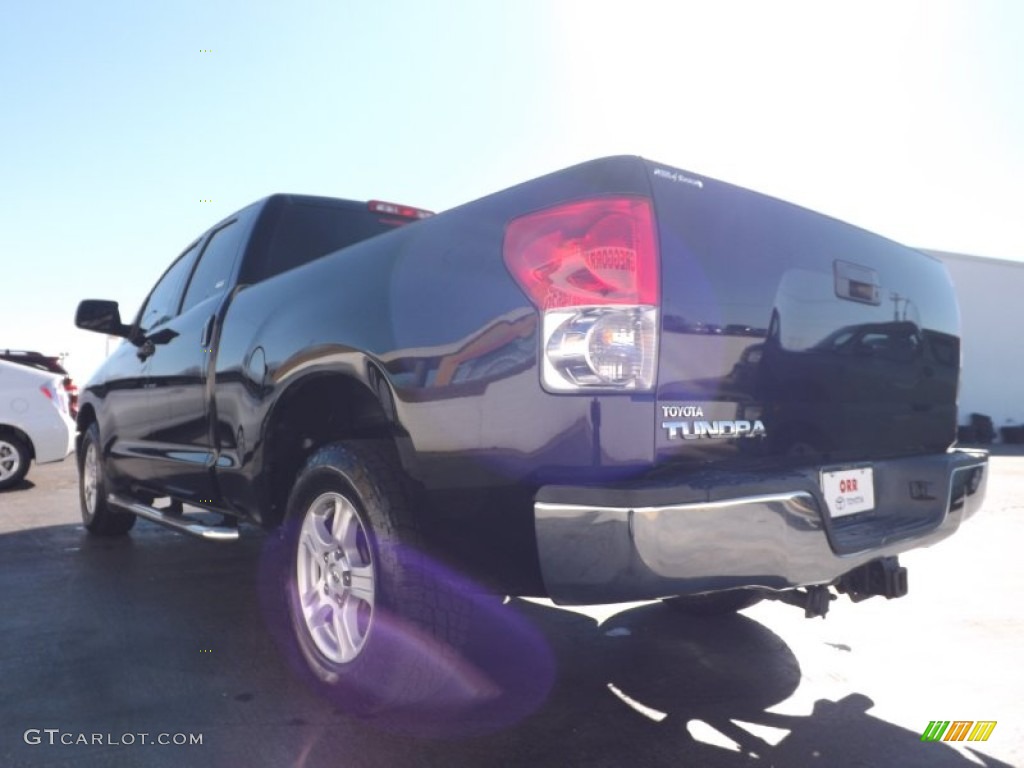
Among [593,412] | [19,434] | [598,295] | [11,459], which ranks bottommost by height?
[11,459]

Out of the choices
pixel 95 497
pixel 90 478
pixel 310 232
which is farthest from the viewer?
pixel 90 478

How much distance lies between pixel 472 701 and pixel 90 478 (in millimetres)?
4245

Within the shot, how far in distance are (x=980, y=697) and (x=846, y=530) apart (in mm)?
1047

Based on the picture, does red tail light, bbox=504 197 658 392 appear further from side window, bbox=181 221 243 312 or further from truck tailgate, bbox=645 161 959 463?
side window, bbox=181 221 243 312

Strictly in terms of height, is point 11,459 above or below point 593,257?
below

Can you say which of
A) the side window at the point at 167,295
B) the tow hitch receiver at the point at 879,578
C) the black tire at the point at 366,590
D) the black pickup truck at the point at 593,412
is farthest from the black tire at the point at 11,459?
the tow hitch receiver at the point at 879,578

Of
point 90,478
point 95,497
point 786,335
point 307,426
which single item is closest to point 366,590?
point 307,426

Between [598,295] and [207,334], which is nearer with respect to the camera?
[598,295]

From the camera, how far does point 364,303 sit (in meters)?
2.41

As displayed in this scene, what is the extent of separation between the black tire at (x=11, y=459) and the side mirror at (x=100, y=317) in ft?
15.0

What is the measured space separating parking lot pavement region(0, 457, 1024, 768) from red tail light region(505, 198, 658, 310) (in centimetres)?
117

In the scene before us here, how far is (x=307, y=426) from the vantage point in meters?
2.96

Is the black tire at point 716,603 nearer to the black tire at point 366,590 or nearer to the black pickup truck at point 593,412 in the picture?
the black pickup truck at point 593,412

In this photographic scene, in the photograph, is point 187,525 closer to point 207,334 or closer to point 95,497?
point 207,334
